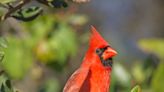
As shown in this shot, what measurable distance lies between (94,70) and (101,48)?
13 cm

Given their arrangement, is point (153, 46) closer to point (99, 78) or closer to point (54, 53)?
point (54, 53)

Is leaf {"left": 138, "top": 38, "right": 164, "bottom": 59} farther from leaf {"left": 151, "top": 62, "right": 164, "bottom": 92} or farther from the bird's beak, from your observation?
the bird's beak

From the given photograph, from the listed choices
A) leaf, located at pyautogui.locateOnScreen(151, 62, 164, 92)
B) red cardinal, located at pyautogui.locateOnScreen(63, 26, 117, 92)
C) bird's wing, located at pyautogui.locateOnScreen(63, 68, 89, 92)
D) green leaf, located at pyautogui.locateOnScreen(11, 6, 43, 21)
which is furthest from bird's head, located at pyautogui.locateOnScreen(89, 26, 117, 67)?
leaf, located at pyautogui.locateOnScreen(151, 62, 164, 92)

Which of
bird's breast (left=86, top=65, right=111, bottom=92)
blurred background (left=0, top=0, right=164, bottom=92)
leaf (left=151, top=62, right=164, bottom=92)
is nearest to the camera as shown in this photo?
bird's breast (left=86, top=65, right=111, bottom=92)

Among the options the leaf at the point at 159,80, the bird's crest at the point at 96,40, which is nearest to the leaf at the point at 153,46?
the leaf at the point at 159,80

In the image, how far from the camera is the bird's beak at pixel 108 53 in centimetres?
241

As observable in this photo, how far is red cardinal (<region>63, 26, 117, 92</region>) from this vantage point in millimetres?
2254

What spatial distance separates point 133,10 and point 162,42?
572 cm

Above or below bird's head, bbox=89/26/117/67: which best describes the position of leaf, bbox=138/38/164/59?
below

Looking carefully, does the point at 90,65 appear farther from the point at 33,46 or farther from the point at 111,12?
the point at 111,12

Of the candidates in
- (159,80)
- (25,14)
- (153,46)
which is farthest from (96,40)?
(153,46)

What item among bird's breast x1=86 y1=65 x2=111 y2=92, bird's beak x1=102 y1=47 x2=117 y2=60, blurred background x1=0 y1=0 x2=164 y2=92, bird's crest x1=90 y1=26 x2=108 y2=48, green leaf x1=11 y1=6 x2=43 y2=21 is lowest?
blurred background x1=0 y1=0 x2=164 y2=92

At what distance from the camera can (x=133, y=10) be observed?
9.24 meters

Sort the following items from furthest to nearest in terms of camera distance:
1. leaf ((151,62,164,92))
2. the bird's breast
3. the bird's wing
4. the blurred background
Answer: the blurred background
leaf ((151,62,164,92))
the bird's breast
the bird's wing
